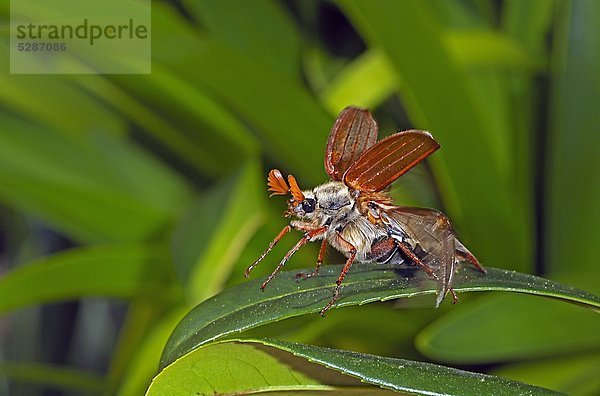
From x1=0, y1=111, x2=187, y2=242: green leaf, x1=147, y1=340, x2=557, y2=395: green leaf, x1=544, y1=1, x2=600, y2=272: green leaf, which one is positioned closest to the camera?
x1=147, y1=340, x2=557, y2=395: green leaf

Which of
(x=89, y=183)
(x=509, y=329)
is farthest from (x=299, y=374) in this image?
(x=89, y=183)

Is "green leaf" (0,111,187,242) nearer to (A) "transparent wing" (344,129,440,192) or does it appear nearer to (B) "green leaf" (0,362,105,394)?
(B) "green leaf" (0,362,105,394)

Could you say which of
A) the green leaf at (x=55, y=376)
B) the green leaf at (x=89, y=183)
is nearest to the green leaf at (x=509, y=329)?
the green leaf at (x=89, y=183)

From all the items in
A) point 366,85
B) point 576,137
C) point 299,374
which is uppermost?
point 366,85

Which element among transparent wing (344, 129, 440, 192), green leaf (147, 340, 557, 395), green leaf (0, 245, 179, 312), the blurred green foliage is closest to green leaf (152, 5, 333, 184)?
the blurred green foliage

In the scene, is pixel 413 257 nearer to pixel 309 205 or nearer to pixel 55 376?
pixel 309 205

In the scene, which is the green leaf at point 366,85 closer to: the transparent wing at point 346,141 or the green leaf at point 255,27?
the green leaf at point 255,27
